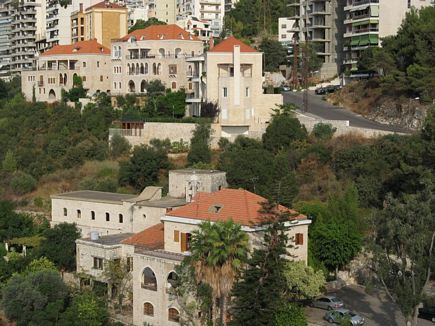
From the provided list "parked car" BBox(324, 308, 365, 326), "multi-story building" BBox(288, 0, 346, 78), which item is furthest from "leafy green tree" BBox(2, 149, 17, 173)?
"parked car" BBox(324, 308, 365, 326)

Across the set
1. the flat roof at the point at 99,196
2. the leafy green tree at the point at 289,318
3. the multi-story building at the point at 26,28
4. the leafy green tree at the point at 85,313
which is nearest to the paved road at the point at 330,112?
the flat roof at the point at 99,196

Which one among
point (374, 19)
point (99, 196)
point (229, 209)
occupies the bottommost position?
point (99, 196)

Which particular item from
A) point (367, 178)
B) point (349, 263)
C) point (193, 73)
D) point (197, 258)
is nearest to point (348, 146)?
point (367, 178)

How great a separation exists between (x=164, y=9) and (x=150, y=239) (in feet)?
270

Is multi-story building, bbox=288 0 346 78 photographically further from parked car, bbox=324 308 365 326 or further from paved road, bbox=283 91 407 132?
parked car, bbox=324 308 365 326

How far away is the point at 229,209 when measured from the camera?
128 ft

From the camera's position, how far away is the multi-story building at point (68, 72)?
8100 centimetres

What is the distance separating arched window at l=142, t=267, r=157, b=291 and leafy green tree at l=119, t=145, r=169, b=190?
1689 cm

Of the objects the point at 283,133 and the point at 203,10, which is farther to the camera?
the point at 203,10

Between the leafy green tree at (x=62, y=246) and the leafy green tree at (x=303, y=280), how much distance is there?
616 inches

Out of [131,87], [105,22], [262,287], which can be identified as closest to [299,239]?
[262,287]

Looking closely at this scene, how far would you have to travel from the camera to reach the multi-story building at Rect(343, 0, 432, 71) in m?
73.8

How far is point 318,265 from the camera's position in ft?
139

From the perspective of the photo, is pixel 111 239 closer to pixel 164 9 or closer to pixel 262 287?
pixel 262 287
